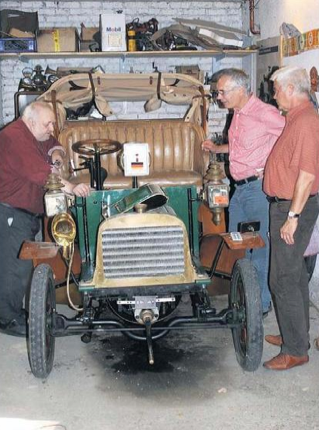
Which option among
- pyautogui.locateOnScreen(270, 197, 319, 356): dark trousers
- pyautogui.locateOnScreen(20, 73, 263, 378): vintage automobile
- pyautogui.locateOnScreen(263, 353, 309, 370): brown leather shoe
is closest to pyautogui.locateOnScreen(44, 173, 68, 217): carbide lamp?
pyautogui.locateOnScreen(20, 73, 263, 378): vintage automobile

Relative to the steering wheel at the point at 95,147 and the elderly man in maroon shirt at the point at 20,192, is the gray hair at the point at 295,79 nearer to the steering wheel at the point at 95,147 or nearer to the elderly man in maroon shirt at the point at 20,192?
the steering wheel at the point at 95,147

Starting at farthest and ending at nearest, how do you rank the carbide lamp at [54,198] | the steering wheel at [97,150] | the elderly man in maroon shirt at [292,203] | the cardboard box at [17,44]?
the cardboard box at [17,44] < the steering wheel at [97,150] < the carbide lamp at [54,198] < the elderly man in maroon shirt at [292,203]

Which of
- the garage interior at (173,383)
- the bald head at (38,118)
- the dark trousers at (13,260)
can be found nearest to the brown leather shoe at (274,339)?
the garage interior at (173,383)

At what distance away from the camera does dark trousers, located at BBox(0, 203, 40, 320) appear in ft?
14.1

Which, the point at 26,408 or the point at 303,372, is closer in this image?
the point at 26,408

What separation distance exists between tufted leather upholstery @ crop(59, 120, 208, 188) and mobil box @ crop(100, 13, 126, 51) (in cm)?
166

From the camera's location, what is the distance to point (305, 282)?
12.7ft

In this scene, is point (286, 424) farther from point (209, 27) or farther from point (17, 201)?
point (209, 27)

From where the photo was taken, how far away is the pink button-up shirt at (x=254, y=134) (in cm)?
431

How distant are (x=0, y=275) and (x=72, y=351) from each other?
82 centimetres

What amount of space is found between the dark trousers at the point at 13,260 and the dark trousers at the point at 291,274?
183cm

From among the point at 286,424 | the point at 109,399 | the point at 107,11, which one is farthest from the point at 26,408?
the point at 107,11

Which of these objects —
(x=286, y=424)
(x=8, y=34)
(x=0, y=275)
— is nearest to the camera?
(x=286, y=424)

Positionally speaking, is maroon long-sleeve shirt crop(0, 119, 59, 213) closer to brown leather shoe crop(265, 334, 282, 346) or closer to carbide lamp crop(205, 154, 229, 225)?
carbide lamp crop(205, 154, 229, 225)
